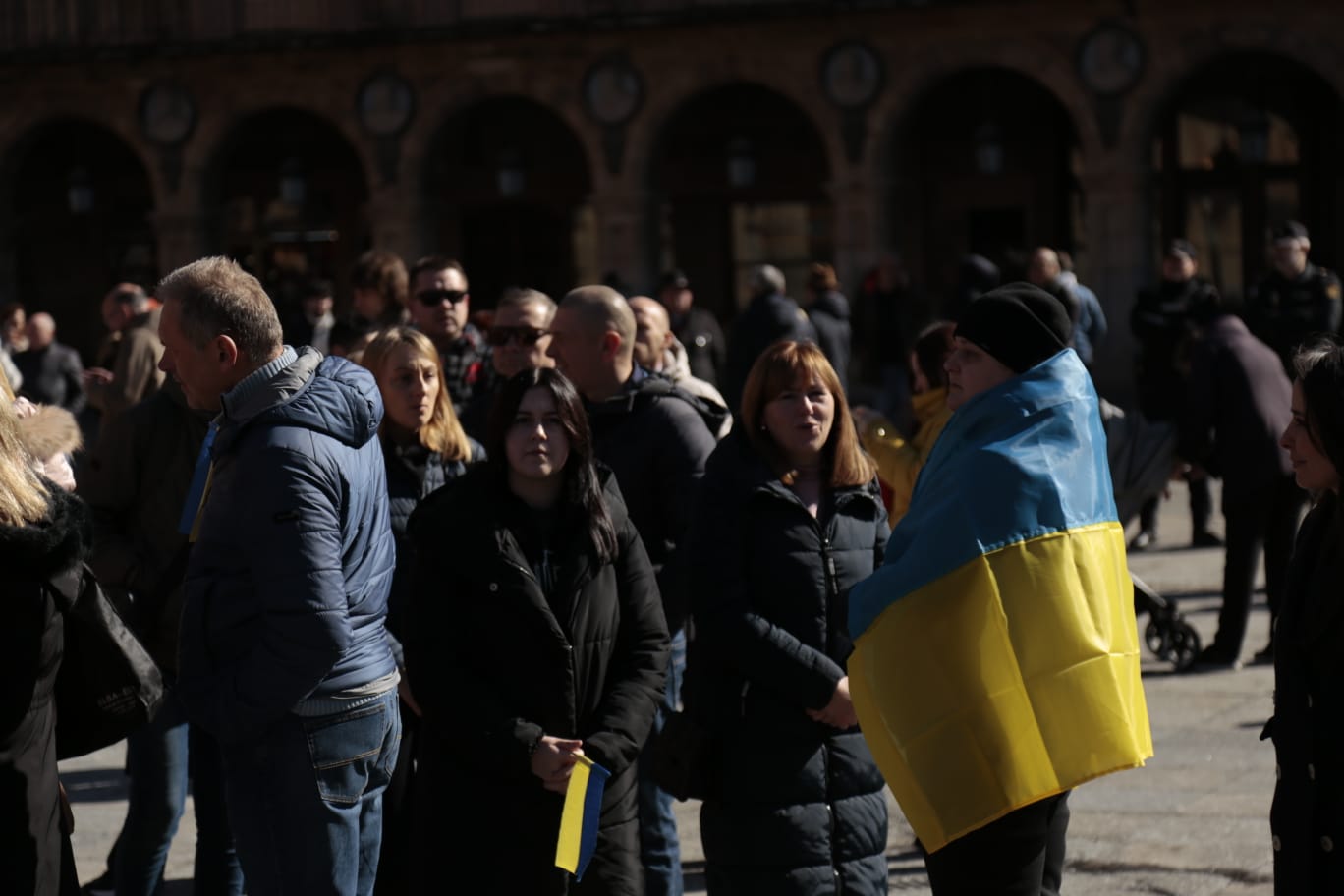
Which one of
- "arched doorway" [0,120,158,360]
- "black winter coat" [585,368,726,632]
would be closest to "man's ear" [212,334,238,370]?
"black winter coat" [585,368,726,632]

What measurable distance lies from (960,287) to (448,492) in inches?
461

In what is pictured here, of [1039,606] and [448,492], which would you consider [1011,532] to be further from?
[448,492]

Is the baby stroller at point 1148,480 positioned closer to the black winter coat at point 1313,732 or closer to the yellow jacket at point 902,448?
the yellow jacket at point 902,448

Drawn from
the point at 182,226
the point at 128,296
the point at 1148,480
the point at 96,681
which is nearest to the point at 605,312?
the point at 96,681

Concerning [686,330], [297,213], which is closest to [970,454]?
[686,330]

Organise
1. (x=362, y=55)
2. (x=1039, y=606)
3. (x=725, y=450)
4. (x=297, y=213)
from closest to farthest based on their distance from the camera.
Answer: (x=1039, y=606), (x=725, y=450), (x=362, y=55), (x=297, y=213)

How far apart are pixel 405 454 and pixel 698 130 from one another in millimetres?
20055

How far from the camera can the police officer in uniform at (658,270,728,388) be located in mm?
15289

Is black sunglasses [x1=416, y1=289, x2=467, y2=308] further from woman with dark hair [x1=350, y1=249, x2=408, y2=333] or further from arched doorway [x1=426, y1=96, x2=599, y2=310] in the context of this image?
arched doorway [x1=426, y1=96, x2=599, y2=310]

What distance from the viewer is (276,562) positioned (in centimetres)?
424

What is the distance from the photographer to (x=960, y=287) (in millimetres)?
16172

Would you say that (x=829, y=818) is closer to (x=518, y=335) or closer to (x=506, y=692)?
(x=506, y=692)

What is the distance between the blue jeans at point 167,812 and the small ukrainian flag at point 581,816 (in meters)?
1.65

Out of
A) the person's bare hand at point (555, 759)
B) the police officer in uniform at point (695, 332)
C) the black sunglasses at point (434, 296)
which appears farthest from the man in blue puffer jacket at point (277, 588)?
the police officer in uniform at point (695, 332)
